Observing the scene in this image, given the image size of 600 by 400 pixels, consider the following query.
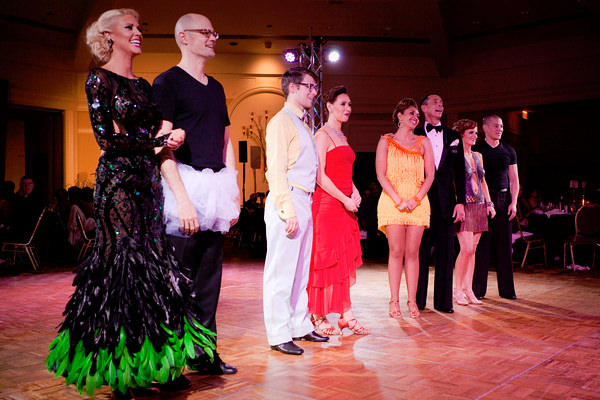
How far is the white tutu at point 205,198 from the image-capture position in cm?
237

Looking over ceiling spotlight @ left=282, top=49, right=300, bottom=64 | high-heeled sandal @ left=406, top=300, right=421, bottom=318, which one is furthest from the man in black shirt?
ceiling spotlight @ left=282, top=49, right=300, bottom=64

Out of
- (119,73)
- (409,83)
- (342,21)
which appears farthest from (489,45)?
(119,73)

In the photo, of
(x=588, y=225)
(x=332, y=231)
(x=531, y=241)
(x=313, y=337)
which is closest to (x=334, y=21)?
Result: (x=531, y=241)

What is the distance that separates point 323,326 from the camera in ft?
11.8

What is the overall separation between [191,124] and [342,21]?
A: 398 inches

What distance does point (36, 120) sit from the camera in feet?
46.2

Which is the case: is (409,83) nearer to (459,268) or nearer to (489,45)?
(489,45)

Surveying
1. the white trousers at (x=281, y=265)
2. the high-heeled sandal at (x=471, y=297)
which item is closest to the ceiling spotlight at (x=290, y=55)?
the high-heeled sandal at (x=471, y=297)

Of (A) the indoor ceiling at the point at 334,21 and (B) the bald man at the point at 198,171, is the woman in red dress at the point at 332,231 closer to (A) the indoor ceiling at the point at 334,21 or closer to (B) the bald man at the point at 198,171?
(B) the bald man at the point at 198,171

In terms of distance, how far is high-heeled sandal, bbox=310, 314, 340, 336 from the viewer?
11.8 feet

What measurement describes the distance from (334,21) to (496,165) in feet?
25.3

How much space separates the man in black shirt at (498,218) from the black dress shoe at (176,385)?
3.27m

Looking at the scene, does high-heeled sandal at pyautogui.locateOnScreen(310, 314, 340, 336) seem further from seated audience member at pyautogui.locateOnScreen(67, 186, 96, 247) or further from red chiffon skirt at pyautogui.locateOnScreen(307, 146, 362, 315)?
seated audience member at pyautogui.locateOnScreen(67, 186, 96, 247)

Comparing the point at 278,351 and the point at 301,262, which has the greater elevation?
the point at 301,262
